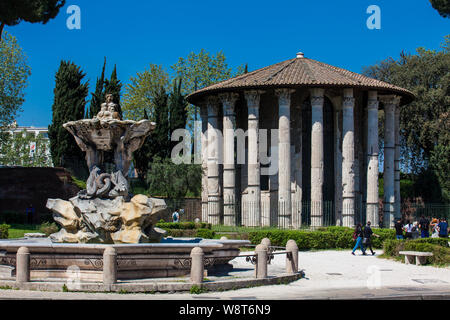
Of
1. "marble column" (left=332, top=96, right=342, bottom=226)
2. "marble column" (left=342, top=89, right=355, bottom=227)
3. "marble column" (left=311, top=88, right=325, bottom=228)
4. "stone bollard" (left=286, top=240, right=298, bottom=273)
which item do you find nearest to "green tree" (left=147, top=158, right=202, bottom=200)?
"marble column" (left=332, top=96, right=342, bottom=226)

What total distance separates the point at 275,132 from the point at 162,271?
24765mm

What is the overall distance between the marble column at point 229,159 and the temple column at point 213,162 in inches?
48.0

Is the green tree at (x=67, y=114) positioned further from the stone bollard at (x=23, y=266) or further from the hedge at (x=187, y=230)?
the stone bollard at (x=23, y=266)

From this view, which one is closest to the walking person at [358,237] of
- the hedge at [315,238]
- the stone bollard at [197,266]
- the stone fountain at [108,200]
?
the hedge at [315,238]

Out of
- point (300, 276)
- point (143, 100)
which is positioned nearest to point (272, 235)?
point (300, 276)

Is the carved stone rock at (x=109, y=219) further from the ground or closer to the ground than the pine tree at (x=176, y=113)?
closer to the ground

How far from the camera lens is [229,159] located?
1507 inches

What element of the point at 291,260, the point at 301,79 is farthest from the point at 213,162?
the point at 291,260

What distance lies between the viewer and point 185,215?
145 ft

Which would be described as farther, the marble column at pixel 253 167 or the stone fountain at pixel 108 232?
the marble column at pixel 253 167

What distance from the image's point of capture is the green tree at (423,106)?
50188 mm

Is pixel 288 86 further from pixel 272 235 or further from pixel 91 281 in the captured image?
pixel 91 281

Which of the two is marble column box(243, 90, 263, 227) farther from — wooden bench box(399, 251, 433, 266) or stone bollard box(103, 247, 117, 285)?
stone bollard box(103, 247, 117, 285)

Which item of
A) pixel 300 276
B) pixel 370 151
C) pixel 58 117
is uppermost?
pixel 58 117
